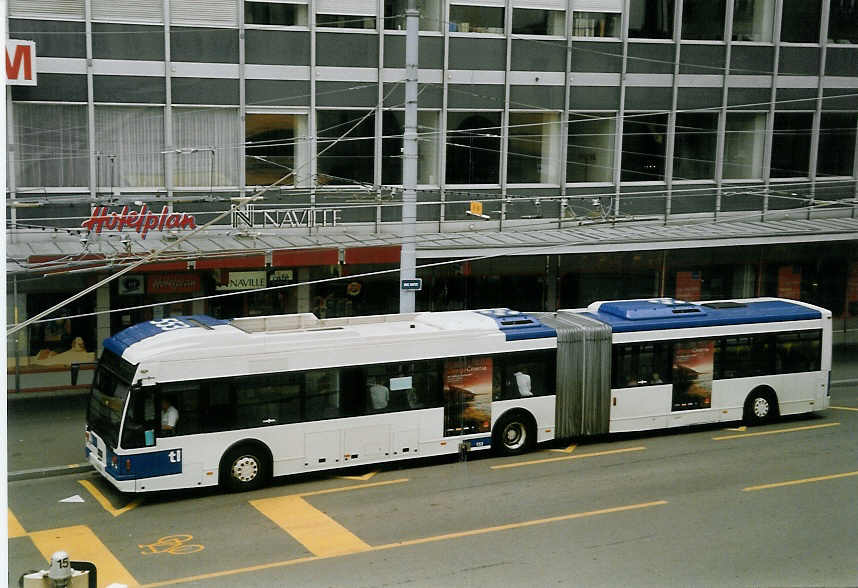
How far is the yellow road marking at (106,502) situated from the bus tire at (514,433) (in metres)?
6.02

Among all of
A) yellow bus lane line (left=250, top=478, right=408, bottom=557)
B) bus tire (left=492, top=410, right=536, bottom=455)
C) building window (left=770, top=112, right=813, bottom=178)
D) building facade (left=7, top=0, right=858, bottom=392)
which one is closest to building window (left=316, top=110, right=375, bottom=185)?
building facade (left=7, top=0, right=858, bottom=392)

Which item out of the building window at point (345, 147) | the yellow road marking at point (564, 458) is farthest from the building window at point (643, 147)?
the yellow road marking at point (564, 458)

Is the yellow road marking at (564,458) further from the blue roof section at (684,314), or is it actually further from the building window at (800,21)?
the building window at (800,21)

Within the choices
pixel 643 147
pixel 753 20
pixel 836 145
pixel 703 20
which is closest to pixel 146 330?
pixel 643 147

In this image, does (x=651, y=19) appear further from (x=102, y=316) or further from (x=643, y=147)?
(x=102, y=316)

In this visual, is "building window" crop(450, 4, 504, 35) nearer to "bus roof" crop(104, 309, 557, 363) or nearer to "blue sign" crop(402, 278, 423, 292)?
"blue sign" crop(402, 278, 423, 292)

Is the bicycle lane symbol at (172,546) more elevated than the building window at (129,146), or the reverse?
the building window at (129,146)

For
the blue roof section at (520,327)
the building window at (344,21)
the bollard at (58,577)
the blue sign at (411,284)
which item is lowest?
the blue roof section at (520,327)

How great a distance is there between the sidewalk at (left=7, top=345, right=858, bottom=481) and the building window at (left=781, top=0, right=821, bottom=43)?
1951 cm

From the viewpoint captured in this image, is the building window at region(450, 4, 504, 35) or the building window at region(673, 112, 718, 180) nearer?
the building window at region(450, 4, 504, 35)

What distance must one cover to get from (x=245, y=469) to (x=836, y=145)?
20.0m

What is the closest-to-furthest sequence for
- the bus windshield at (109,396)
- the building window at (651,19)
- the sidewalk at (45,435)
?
the bus windshield at (109,396), the sidewalk at (45,435), the building window at (651,19)

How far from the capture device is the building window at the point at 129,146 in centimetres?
2038

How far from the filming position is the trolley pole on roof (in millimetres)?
18211
